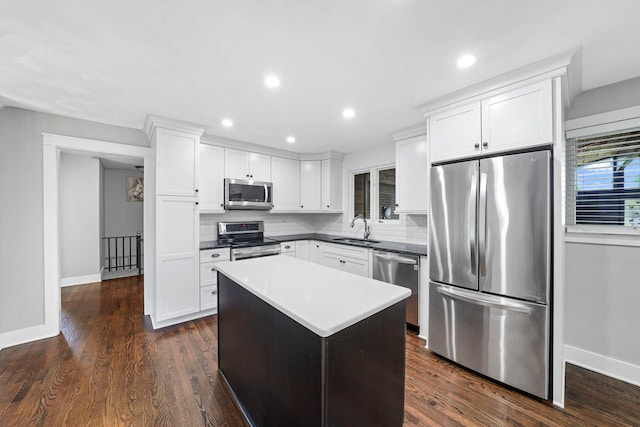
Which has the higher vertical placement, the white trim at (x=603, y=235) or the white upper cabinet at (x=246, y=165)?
the white upper cabinet at (x=246, y=165)

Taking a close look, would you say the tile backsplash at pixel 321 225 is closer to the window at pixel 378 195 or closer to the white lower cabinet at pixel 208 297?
the window at pixel 378 195

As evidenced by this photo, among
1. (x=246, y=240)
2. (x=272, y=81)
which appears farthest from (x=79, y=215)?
(x=272, y=81)

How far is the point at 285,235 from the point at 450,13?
4.06 m

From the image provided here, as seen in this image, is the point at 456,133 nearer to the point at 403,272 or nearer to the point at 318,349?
the point at 403,272

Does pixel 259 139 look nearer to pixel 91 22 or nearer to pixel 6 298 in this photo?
pixel 91 22

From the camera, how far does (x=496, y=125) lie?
2.11 meters

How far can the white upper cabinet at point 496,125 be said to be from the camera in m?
1.88

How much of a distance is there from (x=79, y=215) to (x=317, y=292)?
5.66 metres

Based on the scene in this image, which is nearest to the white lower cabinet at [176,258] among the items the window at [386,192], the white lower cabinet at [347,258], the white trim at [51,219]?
the white trim at [51,219]

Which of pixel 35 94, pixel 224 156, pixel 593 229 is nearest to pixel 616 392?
pixel 593 229

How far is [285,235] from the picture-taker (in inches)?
193

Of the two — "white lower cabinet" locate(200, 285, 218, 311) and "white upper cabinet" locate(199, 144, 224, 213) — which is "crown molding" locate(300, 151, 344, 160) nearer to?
"white upper cabinet" locate(199, 144, 224, 213)

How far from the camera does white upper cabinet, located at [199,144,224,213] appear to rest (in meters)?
3.65

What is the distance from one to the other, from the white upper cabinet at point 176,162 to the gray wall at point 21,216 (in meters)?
1.08
